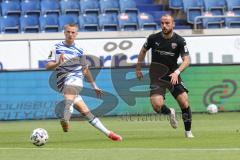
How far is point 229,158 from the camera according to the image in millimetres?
10828

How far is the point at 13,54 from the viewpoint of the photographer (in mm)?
23953

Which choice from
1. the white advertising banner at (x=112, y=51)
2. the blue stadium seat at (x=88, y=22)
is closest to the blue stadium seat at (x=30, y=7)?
the blue stadium seat at (x=88, y=22)

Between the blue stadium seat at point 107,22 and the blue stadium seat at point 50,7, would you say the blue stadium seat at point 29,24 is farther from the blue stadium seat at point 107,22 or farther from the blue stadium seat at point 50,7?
the blue stadium seat at point 107,22

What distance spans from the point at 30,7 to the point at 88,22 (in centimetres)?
206

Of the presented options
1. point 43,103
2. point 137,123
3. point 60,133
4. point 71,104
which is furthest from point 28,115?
point 71,104

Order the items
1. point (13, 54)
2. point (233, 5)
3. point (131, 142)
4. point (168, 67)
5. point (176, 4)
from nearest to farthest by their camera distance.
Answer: point (131, 142), point (168, 67), point (13, 54), point (176, 4), point (233, 5)

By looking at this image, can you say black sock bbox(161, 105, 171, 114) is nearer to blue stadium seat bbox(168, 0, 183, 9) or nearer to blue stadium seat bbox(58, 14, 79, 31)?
blue stadium seat bbox(58, 14, 79, 31)

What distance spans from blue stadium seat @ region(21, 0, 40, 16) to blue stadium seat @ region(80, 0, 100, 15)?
156 centimetres

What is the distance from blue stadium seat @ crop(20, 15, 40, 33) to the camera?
26609 mm

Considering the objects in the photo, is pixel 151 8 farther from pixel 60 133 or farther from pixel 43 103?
pixel 60 133

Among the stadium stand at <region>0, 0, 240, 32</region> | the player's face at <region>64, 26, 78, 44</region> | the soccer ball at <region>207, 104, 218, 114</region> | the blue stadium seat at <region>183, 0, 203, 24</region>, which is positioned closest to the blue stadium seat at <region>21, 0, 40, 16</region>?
the stadium stand at <region>0, 0, 240, 32</region>

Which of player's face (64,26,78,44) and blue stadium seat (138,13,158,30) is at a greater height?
player's face (64,26,78,44)

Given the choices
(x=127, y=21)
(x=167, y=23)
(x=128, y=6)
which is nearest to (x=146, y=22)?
(x=127, y=21)

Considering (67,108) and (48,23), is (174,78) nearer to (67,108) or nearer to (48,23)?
(67,108)
